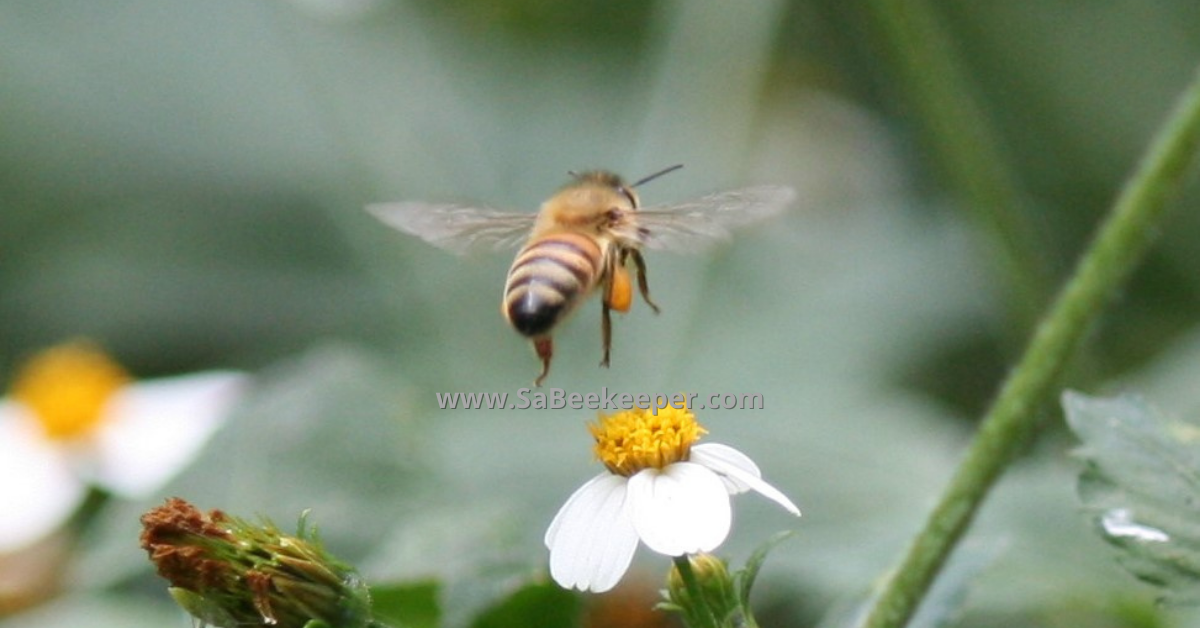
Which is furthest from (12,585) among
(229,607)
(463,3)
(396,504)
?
(463,3)

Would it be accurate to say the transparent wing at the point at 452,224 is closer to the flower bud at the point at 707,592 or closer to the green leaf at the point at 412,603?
the green leaf at the point at 412,603

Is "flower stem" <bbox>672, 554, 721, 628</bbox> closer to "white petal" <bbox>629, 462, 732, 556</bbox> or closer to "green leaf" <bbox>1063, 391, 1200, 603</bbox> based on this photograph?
"white petal" <bbox>629, 462, 732, 556</bbox>

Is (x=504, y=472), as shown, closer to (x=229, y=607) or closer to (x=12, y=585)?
(x=12, y=585)

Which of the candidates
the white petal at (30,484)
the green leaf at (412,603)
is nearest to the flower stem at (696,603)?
the green leaf at (412,603)

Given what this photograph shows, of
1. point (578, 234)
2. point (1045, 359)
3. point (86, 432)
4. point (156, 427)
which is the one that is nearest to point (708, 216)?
point (578, 234)

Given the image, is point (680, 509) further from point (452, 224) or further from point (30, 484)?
point (30, 484)
